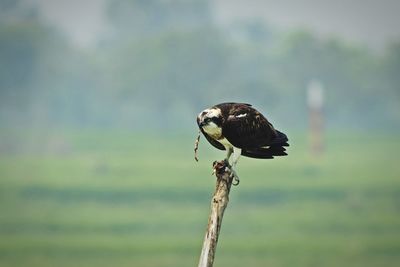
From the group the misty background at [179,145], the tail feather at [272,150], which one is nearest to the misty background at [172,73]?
the misty background at [179,145]

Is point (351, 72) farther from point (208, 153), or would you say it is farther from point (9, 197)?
point (9, 197)

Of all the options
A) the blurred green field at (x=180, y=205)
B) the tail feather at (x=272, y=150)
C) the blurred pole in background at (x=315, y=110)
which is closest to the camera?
the tail feather at (x=272, y=150)

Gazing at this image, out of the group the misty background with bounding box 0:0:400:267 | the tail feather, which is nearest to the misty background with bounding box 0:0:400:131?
the misty background with bounding box 0:0:400:267

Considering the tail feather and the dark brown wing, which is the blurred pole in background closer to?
the tail feather

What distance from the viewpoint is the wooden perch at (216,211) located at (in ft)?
23.4

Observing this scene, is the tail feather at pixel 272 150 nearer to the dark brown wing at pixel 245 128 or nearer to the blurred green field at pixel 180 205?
the dark brown wing at pixel 245 128

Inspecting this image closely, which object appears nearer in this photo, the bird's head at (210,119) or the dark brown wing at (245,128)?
the bird's head at (210,119)

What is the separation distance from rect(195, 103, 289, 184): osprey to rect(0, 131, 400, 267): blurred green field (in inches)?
657

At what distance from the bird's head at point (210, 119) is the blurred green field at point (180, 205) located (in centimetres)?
1692

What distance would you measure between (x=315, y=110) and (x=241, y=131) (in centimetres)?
3755

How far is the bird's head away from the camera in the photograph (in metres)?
7.87

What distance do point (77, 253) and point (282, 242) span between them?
437 cm

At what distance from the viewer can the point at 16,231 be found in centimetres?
3161

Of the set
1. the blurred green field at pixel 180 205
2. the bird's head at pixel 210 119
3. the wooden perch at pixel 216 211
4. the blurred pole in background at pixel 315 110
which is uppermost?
the blurred pole in background at pixel 315 110
